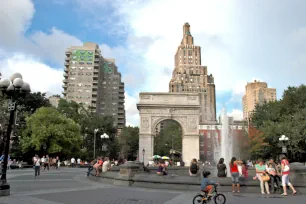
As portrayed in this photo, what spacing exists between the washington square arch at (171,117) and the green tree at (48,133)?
1018cm

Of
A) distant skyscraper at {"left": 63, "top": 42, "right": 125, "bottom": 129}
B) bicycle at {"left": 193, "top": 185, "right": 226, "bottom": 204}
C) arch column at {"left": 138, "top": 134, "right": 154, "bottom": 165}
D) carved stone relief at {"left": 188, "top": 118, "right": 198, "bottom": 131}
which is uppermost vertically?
distant skyscraper at {"left": 63, "top": 42, "right": 125, "bottom": 129}

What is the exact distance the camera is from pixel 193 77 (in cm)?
10762

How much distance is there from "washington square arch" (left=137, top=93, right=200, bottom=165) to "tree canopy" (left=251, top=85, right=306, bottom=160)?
32.7ft

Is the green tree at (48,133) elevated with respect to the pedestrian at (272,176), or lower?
elevated

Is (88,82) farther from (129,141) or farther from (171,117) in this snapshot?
(171,117)

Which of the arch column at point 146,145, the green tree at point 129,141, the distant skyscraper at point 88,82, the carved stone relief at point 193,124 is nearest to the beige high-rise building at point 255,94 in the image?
the green tree at point 129,141

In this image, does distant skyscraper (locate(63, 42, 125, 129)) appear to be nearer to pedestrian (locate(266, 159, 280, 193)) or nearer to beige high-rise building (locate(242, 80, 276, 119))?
beige high-rise building (locate(242, 80, 276, 119))

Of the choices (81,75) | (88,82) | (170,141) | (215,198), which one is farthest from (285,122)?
(81,75)

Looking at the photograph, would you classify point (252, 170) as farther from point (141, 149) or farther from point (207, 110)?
point (207, 110)

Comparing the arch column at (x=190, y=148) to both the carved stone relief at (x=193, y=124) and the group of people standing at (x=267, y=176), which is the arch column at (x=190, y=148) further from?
the group of people standing at (x=267, y=176)

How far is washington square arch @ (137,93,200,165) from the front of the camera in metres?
37.3

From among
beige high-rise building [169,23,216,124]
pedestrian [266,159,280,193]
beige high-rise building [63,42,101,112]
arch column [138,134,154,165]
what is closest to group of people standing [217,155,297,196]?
pedestrian [266,159,280,193]

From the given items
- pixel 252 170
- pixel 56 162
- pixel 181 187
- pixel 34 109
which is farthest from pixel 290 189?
pixel 34 109

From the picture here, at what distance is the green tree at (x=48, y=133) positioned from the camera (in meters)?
36.6
